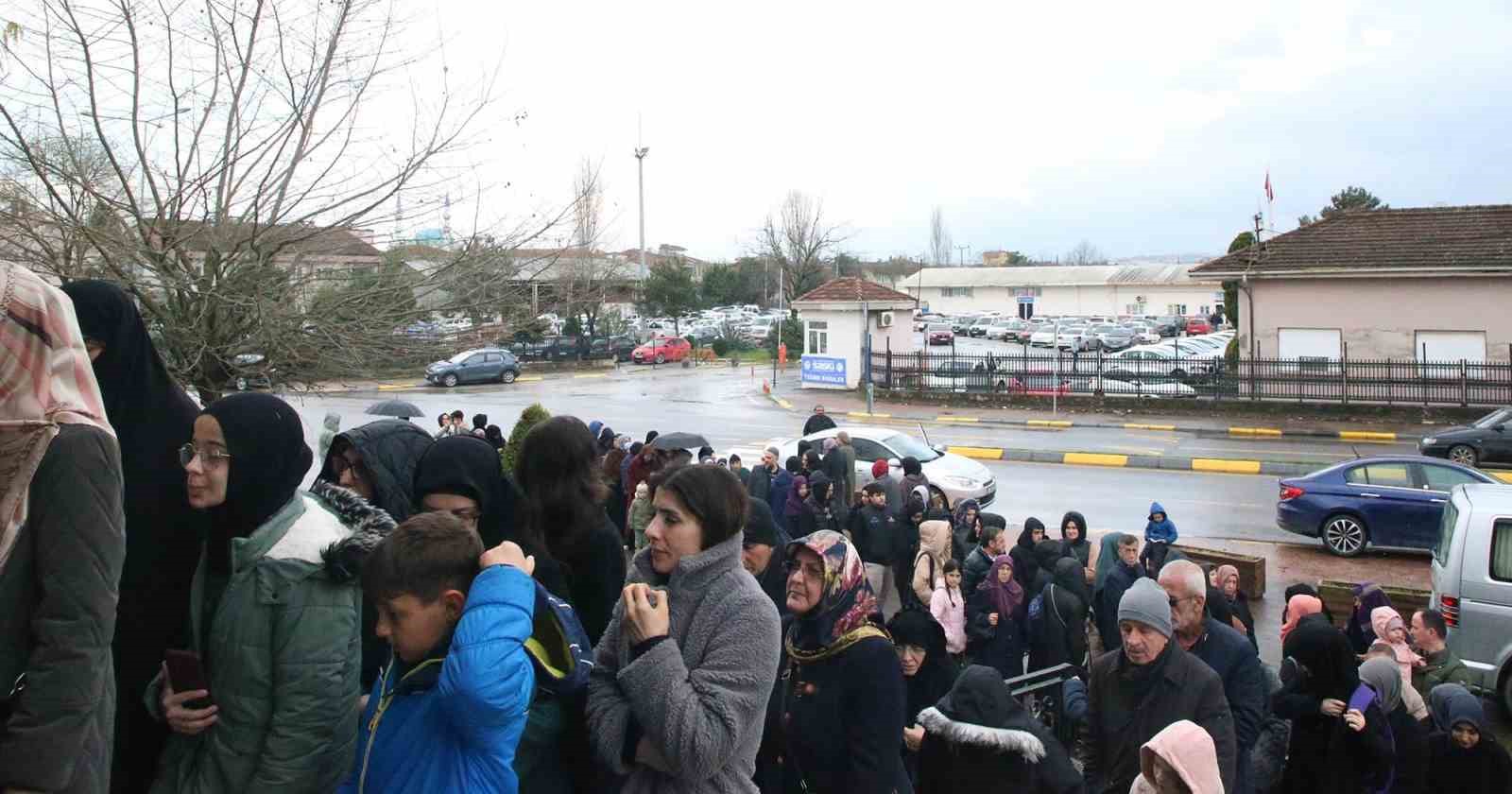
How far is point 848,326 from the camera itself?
3741 cm

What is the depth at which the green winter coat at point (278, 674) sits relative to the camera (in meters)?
3.02

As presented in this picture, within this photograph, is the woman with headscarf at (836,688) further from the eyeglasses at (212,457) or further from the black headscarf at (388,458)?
the eyeglasses at (212,457)

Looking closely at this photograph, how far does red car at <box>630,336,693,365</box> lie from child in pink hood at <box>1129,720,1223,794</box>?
48.6 metres

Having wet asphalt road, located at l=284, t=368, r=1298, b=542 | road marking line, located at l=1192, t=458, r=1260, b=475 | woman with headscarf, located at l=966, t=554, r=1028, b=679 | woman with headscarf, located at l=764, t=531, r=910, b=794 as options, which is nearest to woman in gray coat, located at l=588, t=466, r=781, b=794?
woman with headscarf, located at l=764, t=531, r=910, b=794

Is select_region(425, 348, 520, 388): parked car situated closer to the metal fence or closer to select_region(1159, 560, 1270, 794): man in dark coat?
the metal fence

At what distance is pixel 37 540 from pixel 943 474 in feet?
50.1

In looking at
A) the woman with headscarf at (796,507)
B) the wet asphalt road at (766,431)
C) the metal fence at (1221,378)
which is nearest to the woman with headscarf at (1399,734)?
the woman with headscarf at (796,507)

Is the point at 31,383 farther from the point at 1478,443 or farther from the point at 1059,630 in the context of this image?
the point at 1478,443

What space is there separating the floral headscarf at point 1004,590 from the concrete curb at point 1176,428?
21224mm

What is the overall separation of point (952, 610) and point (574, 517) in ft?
14.1

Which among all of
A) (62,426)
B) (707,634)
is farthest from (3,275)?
(707,634)

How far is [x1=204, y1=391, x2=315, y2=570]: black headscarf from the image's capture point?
3.34 m

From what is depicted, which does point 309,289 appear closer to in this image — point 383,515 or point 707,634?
point 383,515

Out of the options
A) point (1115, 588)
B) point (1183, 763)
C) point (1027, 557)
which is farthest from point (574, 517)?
point (1027, 557)
